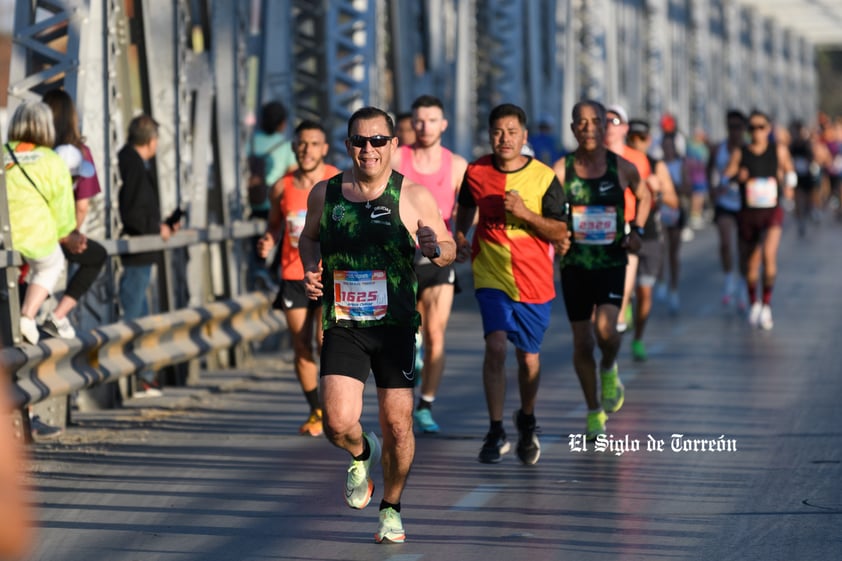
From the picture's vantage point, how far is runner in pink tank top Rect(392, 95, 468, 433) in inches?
Result: 389

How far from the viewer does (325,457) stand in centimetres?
923

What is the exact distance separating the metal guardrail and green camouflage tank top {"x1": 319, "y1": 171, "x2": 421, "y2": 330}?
2027mm

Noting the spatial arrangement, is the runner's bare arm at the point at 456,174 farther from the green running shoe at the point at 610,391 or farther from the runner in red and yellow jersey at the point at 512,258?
the green running shoe at the point at 610,391

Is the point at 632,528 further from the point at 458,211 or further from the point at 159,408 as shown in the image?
the point at 159,408

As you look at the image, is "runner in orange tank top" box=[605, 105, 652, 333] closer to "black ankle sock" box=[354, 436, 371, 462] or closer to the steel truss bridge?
the steel truss bridge

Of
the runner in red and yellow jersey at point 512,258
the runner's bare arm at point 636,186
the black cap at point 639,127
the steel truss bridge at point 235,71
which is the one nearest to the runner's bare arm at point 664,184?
the black cap at point 639,127

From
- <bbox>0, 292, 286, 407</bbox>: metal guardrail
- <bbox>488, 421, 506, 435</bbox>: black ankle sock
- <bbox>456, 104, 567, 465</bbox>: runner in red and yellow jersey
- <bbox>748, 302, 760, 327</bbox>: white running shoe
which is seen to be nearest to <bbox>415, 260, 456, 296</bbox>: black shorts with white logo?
<bbox>456, 104, 567, 465</bbox>: runner in red and yellow jersey

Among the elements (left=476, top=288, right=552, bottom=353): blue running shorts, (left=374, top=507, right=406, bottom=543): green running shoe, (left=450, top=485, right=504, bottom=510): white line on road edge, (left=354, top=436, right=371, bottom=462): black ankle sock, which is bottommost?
(left=450, top=485, right=504, bottom=510): white line on road edge

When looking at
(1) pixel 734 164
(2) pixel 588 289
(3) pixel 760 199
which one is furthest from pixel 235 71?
(2) pixel 588 289

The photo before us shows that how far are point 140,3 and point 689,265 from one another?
595 inches

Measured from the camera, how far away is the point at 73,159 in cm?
1057

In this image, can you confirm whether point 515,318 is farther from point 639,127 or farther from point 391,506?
point 639,127

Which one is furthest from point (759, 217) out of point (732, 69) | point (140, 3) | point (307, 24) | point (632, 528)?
point (732, 69)

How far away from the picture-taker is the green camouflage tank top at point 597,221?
9461 millimetres
